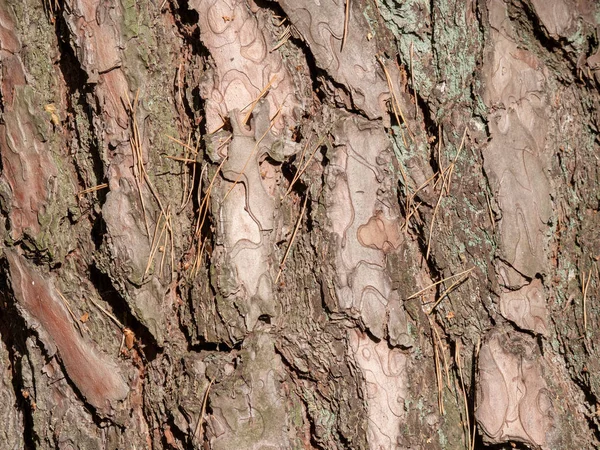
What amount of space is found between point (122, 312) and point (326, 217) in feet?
1.93

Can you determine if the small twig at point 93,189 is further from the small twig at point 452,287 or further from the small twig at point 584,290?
the small twig at point 584,290

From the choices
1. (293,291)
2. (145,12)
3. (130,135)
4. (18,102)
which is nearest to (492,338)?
(293,291)

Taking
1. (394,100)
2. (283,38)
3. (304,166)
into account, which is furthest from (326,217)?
(283,38)

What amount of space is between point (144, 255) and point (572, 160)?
1099 mm

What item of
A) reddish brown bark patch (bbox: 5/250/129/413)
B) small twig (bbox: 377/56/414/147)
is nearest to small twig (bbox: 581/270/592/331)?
small twig (bbox: 377/56/414/147)

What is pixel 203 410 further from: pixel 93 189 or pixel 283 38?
pixel 283 38

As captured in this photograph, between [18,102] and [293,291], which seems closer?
[293,291]

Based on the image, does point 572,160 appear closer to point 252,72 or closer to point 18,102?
point 252,72

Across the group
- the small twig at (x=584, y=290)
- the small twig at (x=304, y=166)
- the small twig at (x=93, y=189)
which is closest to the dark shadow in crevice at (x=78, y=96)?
the small twig at (x=93, y=189)

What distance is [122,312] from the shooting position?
5.62ft

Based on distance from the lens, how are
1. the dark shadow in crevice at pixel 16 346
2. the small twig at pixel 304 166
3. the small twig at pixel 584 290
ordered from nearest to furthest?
the small twig at pixel 304 166 < the small twig at pixel 584 290 < the dark shadow in crevice at pixel 16 346

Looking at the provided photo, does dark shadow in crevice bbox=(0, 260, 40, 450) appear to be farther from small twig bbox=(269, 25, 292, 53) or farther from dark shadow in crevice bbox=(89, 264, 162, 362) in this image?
small twig bbox=(269, 25, 292, 53)

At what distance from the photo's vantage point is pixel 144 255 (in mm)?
1642

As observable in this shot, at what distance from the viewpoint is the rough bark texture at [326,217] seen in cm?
158
